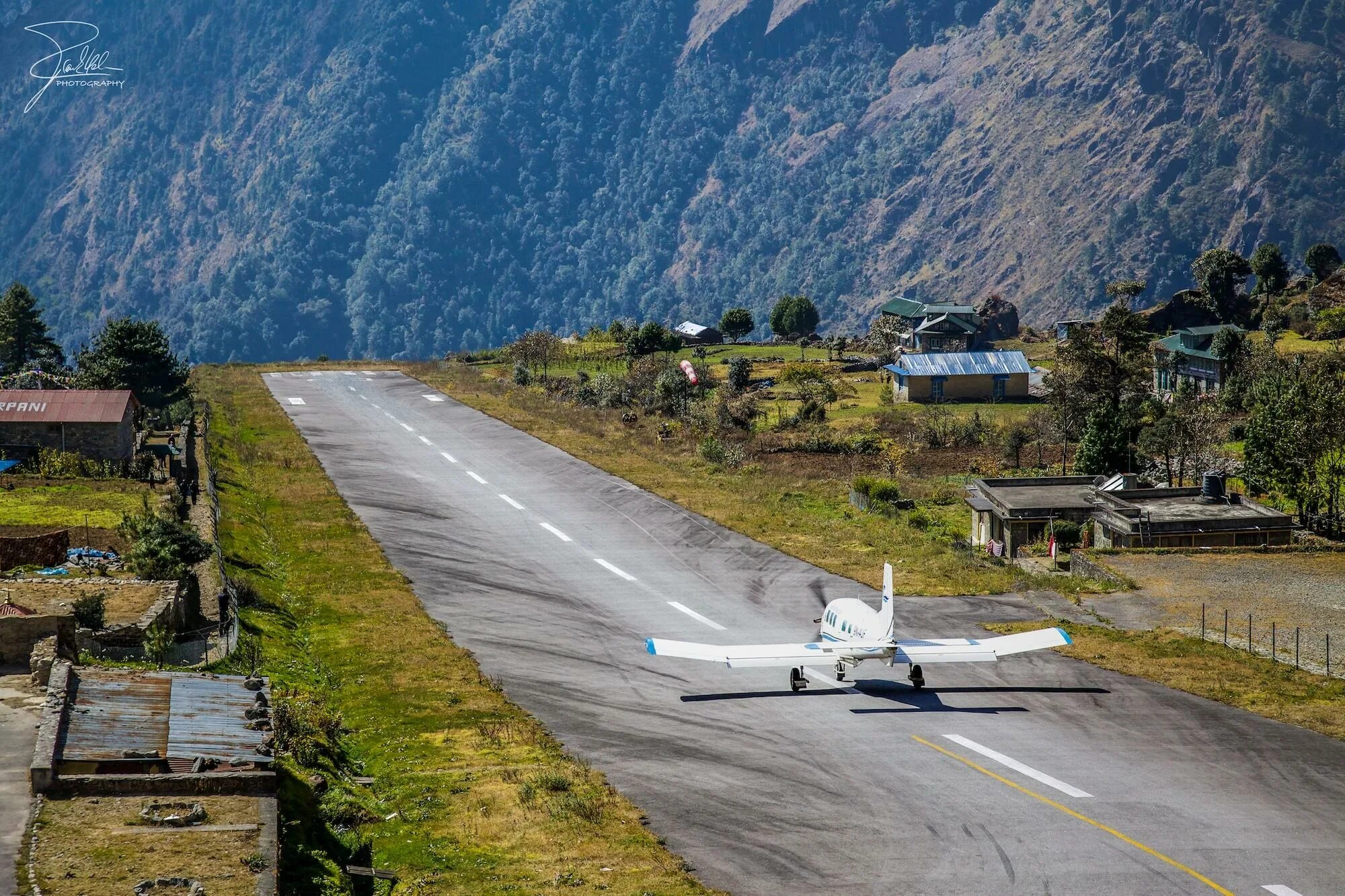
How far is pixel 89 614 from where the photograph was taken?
138 feet

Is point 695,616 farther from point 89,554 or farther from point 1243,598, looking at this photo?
point 89,554

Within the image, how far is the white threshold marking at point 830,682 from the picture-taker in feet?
146

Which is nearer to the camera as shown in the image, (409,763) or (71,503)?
(409,763)

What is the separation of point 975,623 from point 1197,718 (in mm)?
12839

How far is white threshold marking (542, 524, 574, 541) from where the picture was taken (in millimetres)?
71875

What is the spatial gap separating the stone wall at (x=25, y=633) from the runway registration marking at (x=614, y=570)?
1083 inches

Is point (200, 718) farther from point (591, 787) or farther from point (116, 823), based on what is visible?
point (591, 787)

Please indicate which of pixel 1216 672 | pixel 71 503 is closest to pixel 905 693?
pixel 1216 672

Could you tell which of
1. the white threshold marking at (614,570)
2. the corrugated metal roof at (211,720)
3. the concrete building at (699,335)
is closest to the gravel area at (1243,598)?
the white threshold marking at (614,570)

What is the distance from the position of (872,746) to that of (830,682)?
19.4 feet

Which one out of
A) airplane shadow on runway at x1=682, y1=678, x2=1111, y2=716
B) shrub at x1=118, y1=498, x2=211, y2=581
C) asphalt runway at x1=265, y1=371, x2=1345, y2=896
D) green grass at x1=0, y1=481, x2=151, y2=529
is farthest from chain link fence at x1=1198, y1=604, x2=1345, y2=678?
green grass at x1=0, y1=481, x2=151, y2=529

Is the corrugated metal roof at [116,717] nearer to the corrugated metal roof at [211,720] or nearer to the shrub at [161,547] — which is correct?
the corrugated metal roof at [211,720]

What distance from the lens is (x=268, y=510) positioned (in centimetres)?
7650

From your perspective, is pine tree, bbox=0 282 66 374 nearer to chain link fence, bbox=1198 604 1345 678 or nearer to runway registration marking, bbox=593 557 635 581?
runway registration marking, bbox=593 557 635 581
